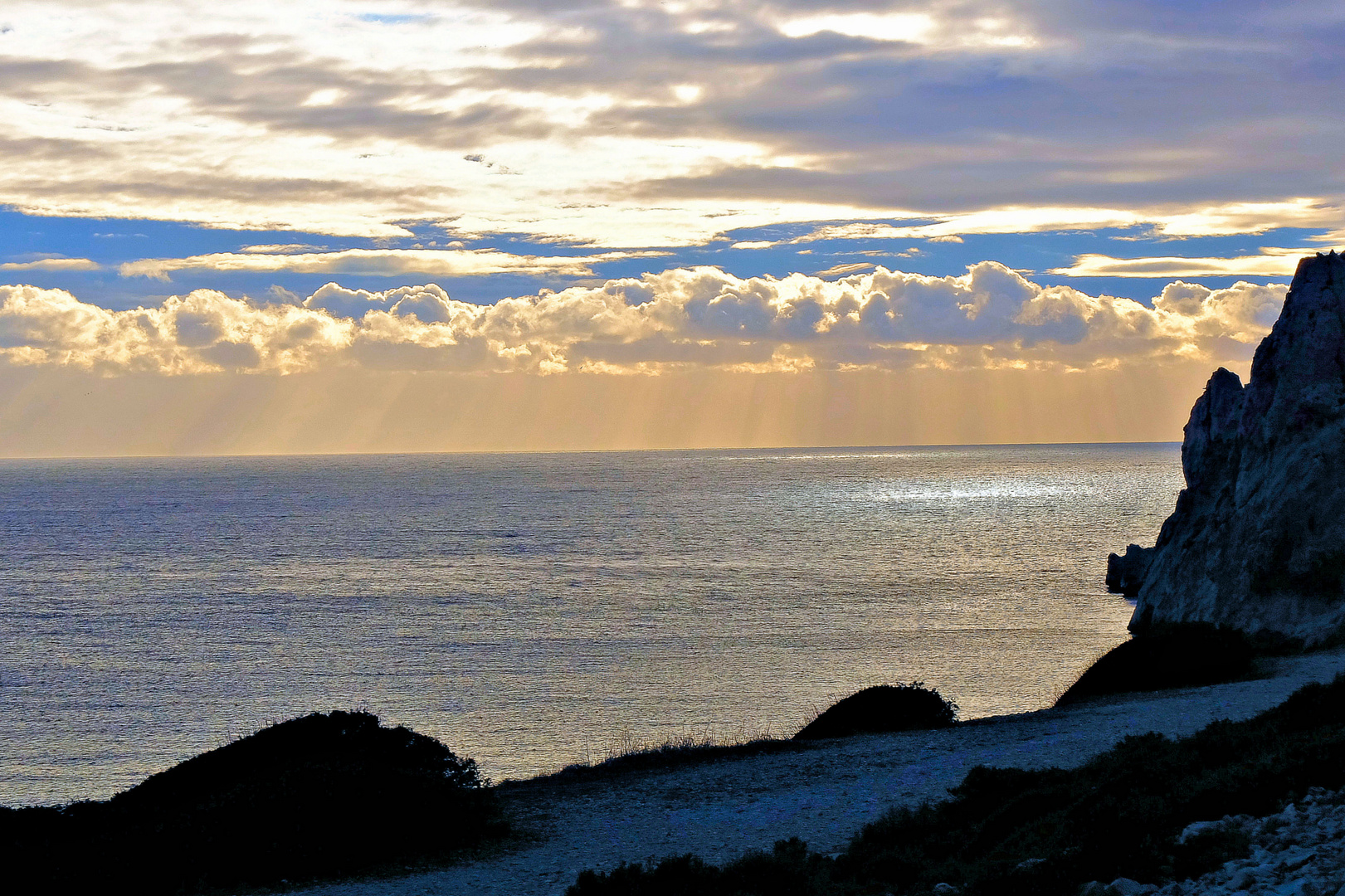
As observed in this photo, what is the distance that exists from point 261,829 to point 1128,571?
203 feet

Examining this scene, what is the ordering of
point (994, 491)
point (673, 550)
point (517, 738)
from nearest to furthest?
point (517, 738) < point (673, 550) < point (994, 491)

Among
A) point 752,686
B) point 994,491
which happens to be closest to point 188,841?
point 752,686

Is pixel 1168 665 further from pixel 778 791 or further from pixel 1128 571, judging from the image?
pixel 1128 571

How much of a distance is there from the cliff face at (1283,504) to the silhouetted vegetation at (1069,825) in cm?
1615

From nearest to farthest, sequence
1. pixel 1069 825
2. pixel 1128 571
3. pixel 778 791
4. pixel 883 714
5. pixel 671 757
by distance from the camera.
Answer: pixel 1069 825 → pixel 778 791 → pixel 671 757 → pixel 883 714 → pixel 1128 571

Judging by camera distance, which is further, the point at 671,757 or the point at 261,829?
the point at 671,757

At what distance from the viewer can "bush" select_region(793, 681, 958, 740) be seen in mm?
25625

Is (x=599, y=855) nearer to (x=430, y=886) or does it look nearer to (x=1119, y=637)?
(x=430, y=886)

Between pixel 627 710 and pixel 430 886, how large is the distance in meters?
23.4

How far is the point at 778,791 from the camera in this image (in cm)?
1941

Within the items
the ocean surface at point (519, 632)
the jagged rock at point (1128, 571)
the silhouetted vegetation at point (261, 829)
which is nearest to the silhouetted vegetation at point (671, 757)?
the silhouetted vegetation at point (261, 829)

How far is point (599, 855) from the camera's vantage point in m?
16.3

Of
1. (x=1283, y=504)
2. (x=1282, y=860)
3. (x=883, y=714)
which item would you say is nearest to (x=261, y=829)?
(x=1282, y=860)

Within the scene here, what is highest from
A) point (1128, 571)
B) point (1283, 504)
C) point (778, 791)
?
point (1283, 504)
